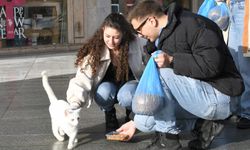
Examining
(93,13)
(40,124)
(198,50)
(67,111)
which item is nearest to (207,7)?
(198,50)

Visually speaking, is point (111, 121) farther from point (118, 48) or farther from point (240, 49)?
point (240, 49)

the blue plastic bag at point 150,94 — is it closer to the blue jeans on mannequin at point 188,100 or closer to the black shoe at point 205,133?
the blue jeans on mannequin at point 188,100

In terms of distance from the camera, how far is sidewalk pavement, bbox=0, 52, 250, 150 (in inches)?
163

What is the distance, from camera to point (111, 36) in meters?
4.09

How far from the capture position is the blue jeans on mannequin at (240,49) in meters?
4.47

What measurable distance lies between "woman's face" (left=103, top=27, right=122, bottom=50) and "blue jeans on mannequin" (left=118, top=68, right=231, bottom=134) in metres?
0.55

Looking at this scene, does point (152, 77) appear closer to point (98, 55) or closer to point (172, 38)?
point (172, 38)

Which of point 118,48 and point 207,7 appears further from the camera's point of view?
point 207,7

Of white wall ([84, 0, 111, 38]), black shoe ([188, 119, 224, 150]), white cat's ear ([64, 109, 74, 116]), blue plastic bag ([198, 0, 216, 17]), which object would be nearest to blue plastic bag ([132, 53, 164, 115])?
black shoe ([188, 119, 224, 150])

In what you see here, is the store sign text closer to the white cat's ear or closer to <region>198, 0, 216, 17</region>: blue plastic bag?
<region>198, 0, 216, 17</region>: blue plastic bag

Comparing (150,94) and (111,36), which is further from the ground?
(111,36)

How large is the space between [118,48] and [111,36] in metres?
0.16

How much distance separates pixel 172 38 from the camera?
146 inches

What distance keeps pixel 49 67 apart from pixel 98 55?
4.77 m
